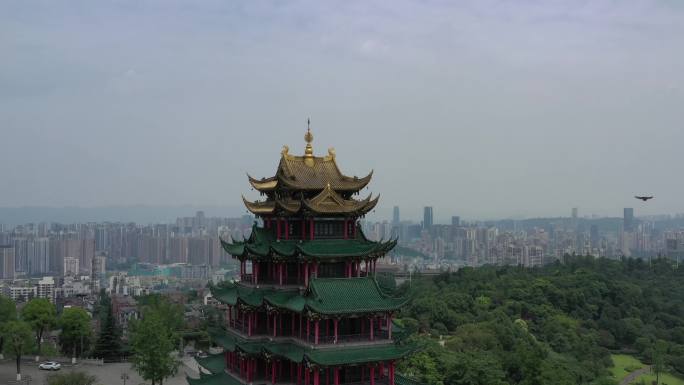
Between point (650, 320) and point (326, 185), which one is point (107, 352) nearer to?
point (326, 185)

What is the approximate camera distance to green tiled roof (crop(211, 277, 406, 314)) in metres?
21.1

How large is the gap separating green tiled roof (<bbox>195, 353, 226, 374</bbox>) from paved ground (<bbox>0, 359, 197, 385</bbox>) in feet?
44.6

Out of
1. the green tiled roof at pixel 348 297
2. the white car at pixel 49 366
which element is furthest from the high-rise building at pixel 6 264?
the green tiled roof at pixel 348 297

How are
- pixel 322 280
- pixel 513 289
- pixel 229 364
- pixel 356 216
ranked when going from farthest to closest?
pixel 513 289 → pixel 229 364 → pixel 356 216 → pixel 322 280

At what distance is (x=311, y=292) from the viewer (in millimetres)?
21422

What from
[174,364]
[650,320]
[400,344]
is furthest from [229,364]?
[650,320]

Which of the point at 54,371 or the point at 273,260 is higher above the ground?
the point at 273,260

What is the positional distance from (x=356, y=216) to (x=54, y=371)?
2819 cm

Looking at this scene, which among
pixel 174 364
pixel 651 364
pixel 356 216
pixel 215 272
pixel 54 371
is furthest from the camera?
pixel 215 272

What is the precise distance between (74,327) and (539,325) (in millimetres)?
40184

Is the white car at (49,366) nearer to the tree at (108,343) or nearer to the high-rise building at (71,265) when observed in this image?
the tree at (108,343)

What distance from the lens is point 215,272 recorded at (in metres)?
172

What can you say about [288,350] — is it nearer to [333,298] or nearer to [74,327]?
[333,298]

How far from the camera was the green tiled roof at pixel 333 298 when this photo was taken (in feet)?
69.2
